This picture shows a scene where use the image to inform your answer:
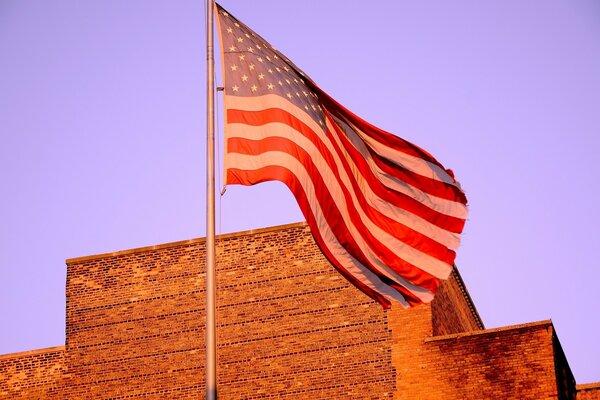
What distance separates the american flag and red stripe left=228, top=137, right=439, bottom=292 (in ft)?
0.05

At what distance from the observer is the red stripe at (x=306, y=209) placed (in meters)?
14.6

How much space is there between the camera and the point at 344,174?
16.2 m

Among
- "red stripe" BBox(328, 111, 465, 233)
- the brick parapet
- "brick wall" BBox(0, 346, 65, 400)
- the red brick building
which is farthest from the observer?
"brick wall" BBox(0, 346, 65, 400)

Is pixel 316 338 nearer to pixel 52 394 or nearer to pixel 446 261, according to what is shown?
pixel 52 394

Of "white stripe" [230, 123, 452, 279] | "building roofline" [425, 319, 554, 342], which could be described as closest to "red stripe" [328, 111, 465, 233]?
"white stripe" [230, 123, 452, 279]

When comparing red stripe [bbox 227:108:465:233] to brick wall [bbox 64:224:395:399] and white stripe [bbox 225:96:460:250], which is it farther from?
brick wall [bbox 64:224:395:399]

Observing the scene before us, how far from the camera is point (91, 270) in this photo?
28750 millimetres

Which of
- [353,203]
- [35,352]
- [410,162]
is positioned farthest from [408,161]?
[35,352]

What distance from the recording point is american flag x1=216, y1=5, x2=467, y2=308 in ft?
50.2

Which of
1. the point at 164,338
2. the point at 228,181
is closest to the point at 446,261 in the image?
the point at 228,181

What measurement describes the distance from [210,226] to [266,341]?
1257 centimetres

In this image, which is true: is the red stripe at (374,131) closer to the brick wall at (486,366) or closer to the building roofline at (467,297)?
the brick wall at (486,366)

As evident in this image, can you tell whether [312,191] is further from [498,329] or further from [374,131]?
[498,329]

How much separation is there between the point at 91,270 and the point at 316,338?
6357 mm
